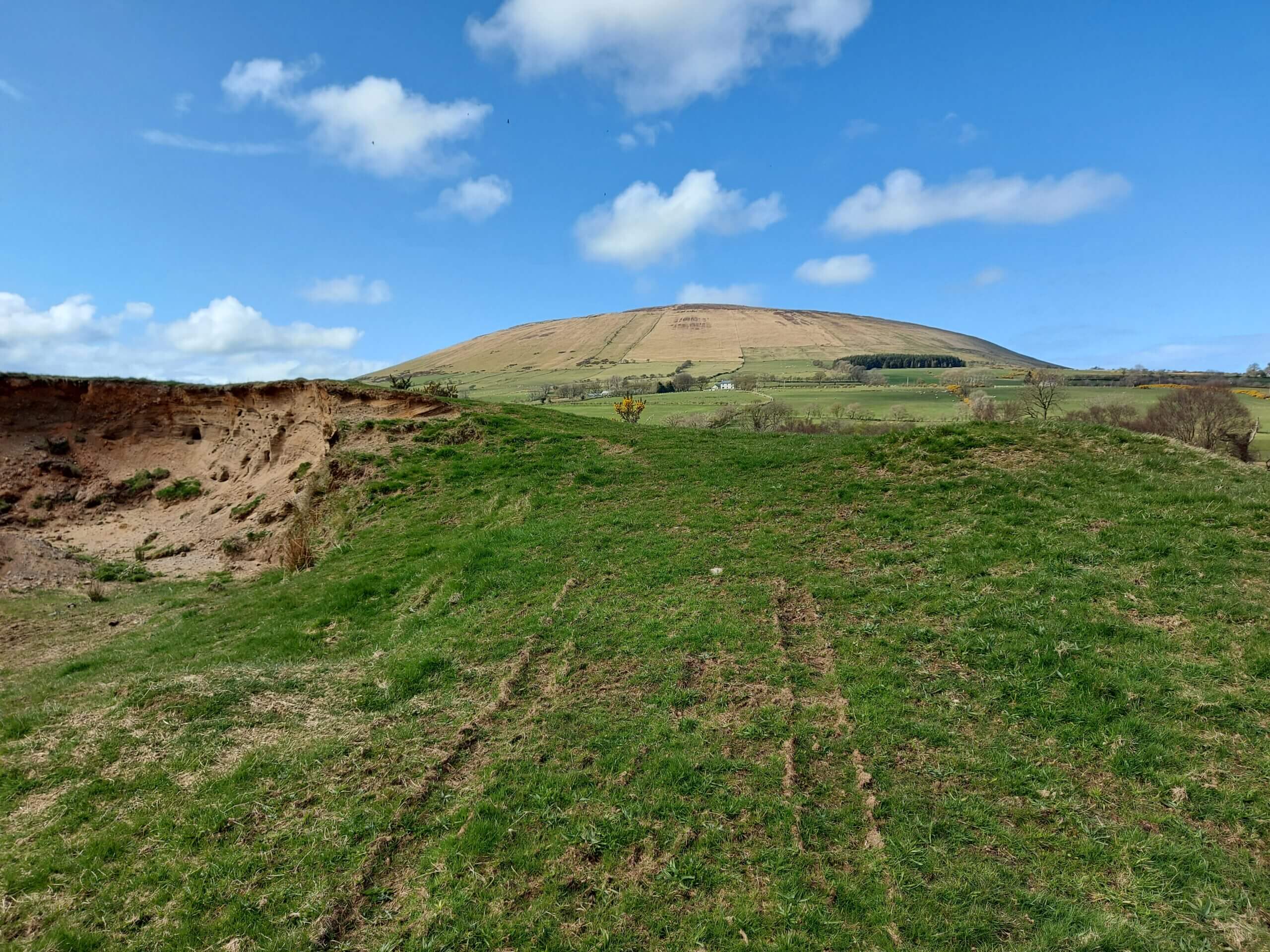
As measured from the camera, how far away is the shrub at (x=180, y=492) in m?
23.4

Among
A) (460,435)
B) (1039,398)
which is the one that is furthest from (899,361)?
(460,435)

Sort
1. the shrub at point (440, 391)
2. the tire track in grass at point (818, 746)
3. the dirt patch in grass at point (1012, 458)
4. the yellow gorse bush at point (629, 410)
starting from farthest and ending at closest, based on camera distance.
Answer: the yellow gorse bush at point (629, 410) → the shrub at point (440, 391) → the dirt patch in grass at point (1012, 458) → the tire track in grass at point (818, 746)

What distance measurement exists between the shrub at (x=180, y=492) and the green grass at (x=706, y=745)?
40.6ft

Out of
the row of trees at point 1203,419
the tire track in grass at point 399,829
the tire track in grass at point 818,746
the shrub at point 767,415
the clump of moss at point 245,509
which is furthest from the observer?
the shrub at point 767,415

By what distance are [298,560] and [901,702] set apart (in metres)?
15.9

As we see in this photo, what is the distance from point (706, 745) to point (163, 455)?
98.5ft

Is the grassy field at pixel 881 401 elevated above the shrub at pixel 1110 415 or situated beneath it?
elevated above

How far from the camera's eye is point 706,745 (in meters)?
6.47

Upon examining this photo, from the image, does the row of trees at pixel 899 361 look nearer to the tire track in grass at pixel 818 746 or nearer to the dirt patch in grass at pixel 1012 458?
the dirt patch in grass at pixel 1012 458

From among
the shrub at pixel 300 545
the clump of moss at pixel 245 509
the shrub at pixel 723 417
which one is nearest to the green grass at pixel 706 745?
the shrub at pixel 300 545

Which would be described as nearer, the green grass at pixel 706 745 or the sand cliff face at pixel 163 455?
the green grass at pixel 706 745

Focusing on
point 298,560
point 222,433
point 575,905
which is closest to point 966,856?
point 575,905

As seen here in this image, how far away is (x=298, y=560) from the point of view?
1589 cm


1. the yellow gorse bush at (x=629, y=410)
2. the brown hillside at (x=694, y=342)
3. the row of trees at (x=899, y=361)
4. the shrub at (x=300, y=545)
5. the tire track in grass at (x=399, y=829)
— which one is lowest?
the tire track in grass at (x=399, y=829)
